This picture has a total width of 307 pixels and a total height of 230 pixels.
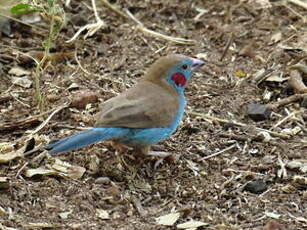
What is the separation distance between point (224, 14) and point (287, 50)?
91cm

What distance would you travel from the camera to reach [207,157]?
4793 millimetres

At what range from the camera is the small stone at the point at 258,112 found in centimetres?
527

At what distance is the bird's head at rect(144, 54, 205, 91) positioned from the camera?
15.7 ft

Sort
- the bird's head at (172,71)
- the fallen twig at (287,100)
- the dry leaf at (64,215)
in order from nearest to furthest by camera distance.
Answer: the dry leaf at (64,215) < the bird's head at (172,71) < the fallen twig at (287,100)

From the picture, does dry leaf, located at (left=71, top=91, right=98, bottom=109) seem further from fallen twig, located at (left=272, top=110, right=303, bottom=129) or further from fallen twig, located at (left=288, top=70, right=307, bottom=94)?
fallen twig, located at (left=288, top=70, right=307, bottom=94)

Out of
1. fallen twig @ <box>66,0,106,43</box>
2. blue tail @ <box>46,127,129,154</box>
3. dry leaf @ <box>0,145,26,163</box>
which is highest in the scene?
blue tail @ <box>46,127,129,154</box>

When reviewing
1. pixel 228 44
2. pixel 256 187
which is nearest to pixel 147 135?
pixel 256 187

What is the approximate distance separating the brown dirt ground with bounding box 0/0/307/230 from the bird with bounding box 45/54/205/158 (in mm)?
243

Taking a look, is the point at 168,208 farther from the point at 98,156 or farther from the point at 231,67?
the point at 231,67

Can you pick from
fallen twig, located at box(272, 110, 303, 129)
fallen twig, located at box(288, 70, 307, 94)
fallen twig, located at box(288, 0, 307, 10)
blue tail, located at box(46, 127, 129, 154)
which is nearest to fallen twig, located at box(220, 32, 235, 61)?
fallen twig, located at box(288, 70, 307, 94)

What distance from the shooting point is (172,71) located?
4.81 meters

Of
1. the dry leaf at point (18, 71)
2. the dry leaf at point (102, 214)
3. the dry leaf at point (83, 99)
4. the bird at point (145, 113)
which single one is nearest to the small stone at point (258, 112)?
the bird at point (145, 113)

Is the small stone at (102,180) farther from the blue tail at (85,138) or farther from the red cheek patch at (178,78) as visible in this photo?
the red cheek patch at (178,78)

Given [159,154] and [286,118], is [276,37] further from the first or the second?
[159,154]
